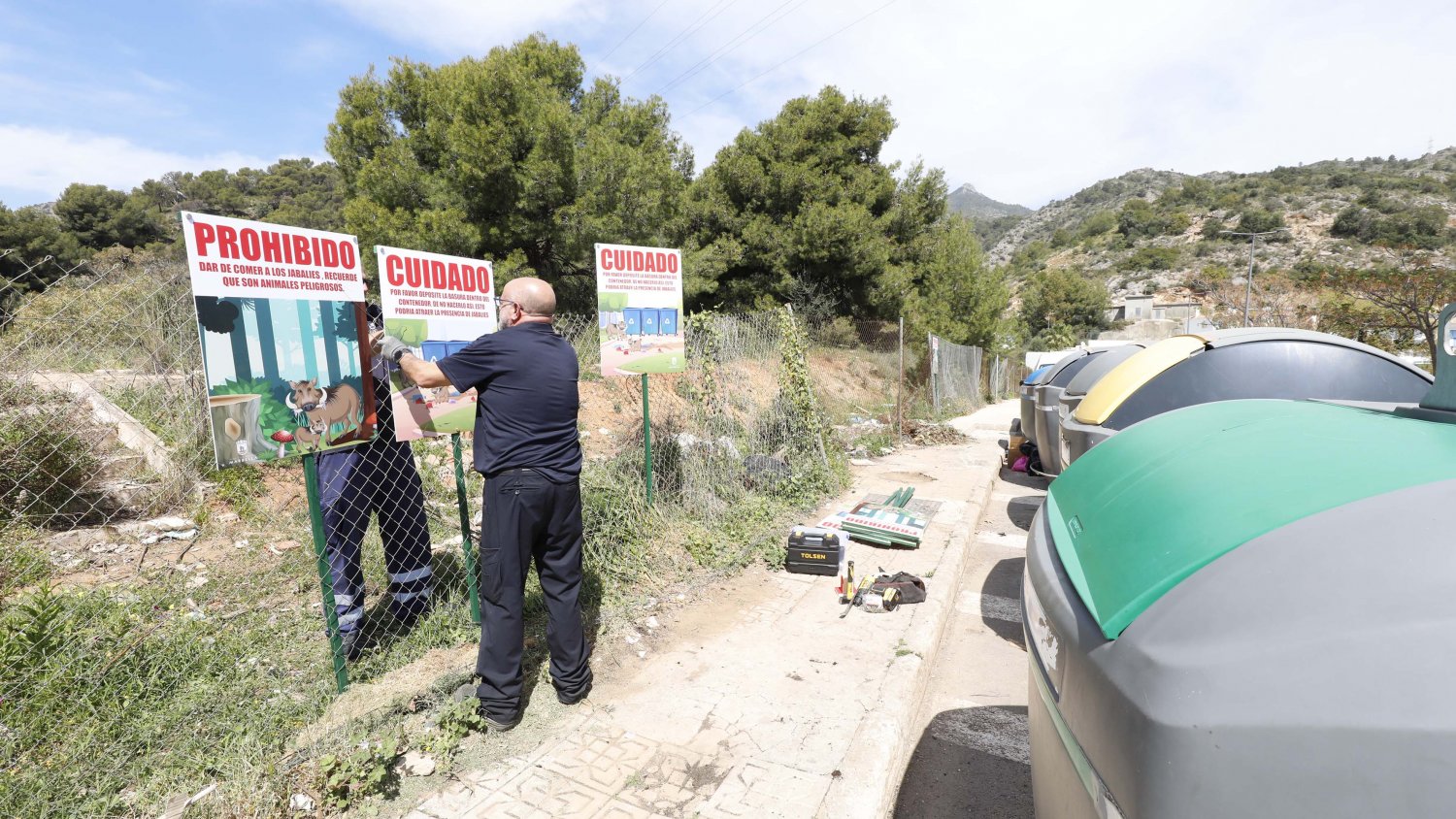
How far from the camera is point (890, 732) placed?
295 centimetres

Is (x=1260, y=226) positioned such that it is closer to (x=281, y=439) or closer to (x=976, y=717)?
(x=976, y=717)

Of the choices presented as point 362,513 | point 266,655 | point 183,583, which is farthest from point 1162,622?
point 183,583

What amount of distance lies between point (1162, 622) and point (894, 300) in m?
18.9

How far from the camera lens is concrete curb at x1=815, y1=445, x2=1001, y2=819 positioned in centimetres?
255

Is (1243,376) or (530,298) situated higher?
(530,298)

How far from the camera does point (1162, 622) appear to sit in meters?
1.23

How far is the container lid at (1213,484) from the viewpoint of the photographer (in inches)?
51.1

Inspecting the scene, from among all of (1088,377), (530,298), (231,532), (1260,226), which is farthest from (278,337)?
(1260,226)

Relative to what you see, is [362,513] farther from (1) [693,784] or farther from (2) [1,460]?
(2) [1,460]

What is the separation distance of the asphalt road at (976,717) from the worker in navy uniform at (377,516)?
113 inches

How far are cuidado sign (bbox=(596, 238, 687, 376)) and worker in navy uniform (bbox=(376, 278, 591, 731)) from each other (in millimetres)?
1885

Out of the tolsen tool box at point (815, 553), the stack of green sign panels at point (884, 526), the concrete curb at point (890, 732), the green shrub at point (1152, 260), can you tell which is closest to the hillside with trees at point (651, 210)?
the concrete curb at point (890, 732)

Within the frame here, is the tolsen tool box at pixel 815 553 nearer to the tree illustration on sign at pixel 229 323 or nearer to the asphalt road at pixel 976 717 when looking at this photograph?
the asphalt road at pixel 976 717

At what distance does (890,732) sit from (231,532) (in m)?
5.57
